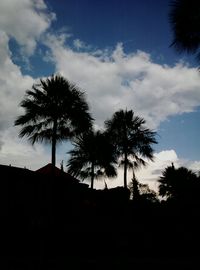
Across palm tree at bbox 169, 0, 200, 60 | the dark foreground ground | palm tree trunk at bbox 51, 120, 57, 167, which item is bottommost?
the dark foreground ground

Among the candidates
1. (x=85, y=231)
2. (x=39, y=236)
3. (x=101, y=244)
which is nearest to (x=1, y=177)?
(x=39, y=236)

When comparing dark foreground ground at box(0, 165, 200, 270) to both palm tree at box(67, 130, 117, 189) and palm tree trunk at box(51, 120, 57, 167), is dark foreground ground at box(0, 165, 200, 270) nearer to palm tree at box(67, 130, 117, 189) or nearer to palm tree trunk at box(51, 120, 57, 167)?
palm tree trunk at box(51, 120, 57, 167)

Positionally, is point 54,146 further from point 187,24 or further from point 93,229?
point 187,24

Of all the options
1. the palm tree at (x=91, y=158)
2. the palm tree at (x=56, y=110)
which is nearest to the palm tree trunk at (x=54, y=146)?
the palm tree at (x=56, y=110)

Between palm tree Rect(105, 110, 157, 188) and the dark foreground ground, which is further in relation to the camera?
palm tree Rect(105, 110, 157, 188)

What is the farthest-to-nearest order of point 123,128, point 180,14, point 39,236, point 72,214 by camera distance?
point 123,128
point 72,214
point 39,236
point 180,14

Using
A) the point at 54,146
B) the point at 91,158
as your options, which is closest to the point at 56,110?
the point at 54,146

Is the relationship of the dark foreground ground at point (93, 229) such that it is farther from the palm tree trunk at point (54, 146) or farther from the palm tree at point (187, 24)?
the palm tree at point (187, 24)

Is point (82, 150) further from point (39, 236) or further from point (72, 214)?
point (39, 236)

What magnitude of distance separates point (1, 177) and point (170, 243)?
8.68 meters

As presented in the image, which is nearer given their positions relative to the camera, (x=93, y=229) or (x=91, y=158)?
(x=93, y=229)

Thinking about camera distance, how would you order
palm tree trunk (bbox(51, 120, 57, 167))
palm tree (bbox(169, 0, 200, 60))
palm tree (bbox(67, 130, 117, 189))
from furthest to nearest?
1. palm tree (bbox(67, 130, 117, 189))
2. palm tree trunk (bbox(51, 120, 57, 167))
3. palm tree (bbox(169, 0, 200, 60))

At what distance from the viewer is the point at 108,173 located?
23.8m

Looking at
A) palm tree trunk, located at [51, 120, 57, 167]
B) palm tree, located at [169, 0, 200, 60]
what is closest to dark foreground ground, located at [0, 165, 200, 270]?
→ palm tree trunk, located at [51, 120, 57, 167]
